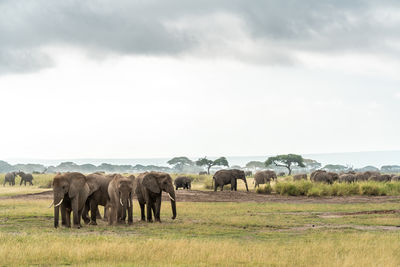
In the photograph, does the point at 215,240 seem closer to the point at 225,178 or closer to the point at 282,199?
the point at 282,199

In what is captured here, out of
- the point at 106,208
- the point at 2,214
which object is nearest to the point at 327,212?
the point at 106,208

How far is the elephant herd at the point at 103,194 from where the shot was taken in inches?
856

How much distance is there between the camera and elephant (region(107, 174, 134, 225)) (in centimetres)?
2255

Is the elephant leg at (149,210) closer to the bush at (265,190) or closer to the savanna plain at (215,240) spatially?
the savanna plain at (215,240)

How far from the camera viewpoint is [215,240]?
1848 cm

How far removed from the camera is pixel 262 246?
17.0 meters

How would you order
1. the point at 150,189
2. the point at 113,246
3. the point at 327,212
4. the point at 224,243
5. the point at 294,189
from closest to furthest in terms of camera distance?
the point at 113,246, the point at 224,243, the point at 150,189, the point at 327,212, the point at 294,189

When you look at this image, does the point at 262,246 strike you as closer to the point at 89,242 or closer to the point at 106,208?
the point at 89,242

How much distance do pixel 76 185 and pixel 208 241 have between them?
21.7 ft

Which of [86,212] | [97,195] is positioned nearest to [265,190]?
[97,195]

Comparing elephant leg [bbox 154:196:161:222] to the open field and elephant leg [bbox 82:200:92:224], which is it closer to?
the open field

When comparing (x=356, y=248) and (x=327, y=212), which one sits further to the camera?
(x=327, y=212)

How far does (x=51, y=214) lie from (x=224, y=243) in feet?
40.9

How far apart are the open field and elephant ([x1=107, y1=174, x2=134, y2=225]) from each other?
0.57 m
